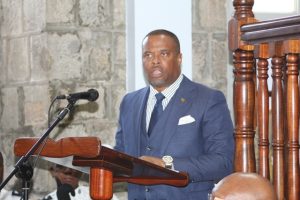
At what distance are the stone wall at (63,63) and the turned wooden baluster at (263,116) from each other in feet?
8.60

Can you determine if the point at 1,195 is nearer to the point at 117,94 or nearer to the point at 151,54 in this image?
the point at 117,94

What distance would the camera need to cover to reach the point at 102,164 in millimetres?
2854


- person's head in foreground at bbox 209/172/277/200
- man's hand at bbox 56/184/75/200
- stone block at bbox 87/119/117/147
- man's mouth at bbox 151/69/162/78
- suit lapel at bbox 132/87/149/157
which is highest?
man's mouth at bbox 151/69/162/78

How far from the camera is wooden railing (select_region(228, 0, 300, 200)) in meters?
2.70

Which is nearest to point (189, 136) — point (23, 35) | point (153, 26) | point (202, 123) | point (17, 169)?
point (202, 123)

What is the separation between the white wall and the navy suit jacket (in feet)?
4.69

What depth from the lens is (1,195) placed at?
5.09 metres

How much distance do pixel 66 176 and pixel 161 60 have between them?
1.56 metres

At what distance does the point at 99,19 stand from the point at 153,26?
0.42m

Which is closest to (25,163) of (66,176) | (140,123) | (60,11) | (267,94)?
(140,123)

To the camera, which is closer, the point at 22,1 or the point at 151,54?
the point at 151,54

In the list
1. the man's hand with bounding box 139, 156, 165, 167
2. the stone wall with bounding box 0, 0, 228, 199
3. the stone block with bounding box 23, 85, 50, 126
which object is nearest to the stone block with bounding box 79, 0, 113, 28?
the stone wall with bounding box 0, 0, 228, 199

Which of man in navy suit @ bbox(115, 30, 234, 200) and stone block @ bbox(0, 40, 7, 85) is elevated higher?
stone block @ bbox(0, 40, 7, 85)

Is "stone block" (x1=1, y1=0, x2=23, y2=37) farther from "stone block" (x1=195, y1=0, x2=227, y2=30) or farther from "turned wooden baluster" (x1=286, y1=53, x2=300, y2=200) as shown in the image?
"turned wooden baluster" (x1=286, y1=53, x2=300, y2=200)
